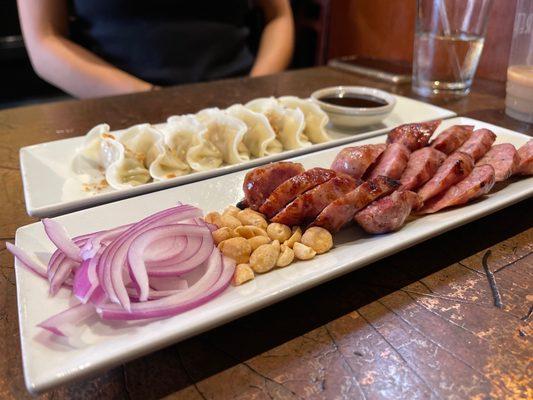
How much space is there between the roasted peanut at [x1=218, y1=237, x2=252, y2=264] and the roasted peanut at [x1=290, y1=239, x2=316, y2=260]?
12cm

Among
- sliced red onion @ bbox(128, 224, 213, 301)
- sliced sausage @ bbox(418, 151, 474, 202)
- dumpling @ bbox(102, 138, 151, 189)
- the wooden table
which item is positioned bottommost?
the wooden table

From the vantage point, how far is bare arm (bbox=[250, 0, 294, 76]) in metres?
3.62

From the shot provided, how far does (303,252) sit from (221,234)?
23 centimetres

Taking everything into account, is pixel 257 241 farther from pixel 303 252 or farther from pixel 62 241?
pixel 62 241

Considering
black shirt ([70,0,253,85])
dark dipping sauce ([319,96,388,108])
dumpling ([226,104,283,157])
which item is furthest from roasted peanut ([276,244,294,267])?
black shirt ([70,0,253,85])

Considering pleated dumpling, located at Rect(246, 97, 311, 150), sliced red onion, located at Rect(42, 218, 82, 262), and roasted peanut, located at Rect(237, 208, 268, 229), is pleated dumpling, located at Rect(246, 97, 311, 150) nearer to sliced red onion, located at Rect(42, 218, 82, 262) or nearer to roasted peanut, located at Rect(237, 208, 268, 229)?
roasted peanut, located at Rect(237, 208, 268, 229)

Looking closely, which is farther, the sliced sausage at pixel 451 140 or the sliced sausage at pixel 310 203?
the sliced sausage at pixel 451 140

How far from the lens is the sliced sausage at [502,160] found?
1522 mm

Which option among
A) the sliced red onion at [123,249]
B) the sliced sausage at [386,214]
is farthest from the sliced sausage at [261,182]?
the sliced sausage at [386,214]

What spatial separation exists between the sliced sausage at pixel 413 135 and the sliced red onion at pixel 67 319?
1.23 metres

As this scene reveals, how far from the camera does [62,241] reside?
114 centimetres

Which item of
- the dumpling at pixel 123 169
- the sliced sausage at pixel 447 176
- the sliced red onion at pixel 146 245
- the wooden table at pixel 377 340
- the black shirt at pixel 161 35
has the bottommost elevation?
the wooden table at pixel 377 340

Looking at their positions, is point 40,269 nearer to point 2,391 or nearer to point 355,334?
point 2,391

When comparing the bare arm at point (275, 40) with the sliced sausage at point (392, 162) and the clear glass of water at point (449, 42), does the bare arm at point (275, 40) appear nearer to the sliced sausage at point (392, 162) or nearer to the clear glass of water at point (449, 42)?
the clear glass of water at point (449, 42)
